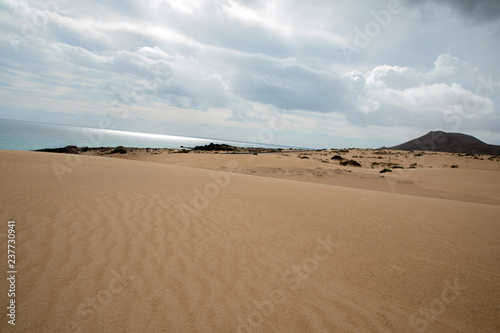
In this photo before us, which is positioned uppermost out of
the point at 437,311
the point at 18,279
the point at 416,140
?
the point at 416,140

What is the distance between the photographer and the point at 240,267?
3.70 meters

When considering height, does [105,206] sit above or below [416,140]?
below

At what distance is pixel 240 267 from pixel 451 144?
252ft

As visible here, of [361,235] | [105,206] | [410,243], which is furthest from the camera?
[105,206]

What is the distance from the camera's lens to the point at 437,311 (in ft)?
9.90

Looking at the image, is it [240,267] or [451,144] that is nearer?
[240,267]

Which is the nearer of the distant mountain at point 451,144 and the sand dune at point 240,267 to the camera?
the sand dune at point 240,267

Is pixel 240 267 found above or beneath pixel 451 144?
beneath

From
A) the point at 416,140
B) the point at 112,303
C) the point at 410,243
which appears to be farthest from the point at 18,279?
the point at 416,140

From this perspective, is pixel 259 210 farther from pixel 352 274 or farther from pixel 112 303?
pixel 112 303

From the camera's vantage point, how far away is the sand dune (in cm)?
270

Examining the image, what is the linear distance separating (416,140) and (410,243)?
81.4 metres

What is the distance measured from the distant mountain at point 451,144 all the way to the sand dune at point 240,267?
210 ft

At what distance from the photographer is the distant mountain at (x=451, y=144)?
53031mm
